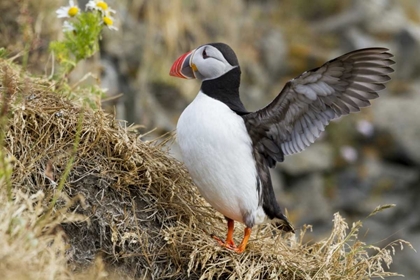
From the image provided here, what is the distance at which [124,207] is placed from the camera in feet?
13.0

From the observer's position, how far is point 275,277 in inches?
153

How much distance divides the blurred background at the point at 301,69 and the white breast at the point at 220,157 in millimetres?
3302

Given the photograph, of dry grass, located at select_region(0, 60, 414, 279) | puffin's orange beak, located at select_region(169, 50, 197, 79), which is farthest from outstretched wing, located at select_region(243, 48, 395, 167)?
dry grass, located at select_region(0, 60, 414, 279)

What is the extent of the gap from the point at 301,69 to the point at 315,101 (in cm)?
811

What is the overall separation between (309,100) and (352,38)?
8.65 m

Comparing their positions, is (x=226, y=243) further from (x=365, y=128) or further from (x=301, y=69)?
(x=301, y=69)

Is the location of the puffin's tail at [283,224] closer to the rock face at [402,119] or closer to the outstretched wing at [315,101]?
the outstretched wing at [315,101]

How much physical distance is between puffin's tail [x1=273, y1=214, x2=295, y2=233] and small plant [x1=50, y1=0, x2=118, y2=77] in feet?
5.74

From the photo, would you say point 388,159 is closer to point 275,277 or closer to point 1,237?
point 275,277

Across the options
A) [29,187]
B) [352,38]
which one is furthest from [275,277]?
[352,38]

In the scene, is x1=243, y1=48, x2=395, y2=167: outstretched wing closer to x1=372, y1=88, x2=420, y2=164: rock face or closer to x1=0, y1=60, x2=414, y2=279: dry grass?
x1=0, y1=60, x2=414, y2=279: dry grass

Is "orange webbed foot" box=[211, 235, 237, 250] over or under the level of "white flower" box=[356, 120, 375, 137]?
over

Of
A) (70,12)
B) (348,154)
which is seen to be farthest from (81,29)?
(348,154)

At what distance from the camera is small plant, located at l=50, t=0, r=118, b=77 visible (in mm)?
4840
